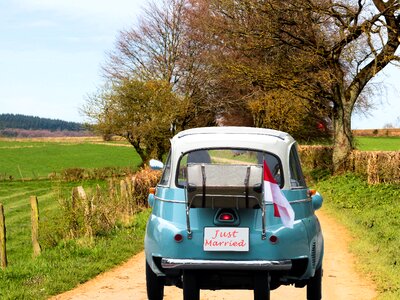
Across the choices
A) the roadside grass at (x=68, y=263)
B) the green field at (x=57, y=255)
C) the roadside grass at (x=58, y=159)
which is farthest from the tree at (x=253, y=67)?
the roadside grass at (x=58, y=159)

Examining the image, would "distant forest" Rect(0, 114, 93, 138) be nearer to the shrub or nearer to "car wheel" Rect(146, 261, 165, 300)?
the shrub

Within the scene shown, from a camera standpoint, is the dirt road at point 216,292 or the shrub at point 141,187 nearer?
the dirt road at point 216,292

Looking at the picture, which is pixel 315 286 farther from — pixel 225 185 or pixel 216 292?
pixel 225 185

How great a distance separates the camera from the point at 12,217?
35.0m

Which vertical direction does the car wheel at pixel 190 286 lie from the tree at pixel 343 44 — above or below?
below

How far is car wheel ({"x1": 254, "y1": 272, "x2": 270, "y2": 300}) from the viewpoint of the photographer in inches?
269

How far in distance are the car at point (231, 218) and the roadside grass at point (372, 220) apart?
2.32 meters

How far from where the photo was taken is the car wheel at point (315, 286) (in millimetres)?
8023

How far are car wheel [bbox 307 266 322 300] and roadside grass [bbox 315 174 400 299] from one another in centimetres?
101

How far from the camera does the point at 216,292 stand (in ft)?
29.5

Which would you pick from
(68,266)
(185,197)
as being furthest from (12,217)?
(185,197)

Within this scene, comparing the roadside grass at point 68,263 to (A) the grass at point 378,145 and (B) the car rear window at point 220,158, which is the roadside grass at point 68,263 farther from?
(A) the grass at point 378,145

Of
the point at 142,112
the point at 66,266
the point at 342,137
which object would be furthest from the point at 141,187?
the point at 142,112

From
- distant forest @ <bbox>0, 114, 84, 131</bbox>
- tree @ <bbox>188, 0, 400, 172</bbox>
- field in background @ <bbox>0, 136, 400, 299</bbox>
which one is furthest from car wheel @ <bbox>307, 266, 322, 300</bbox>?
distant forest @ <bbox>0, 114, 84, 131</bbox>
